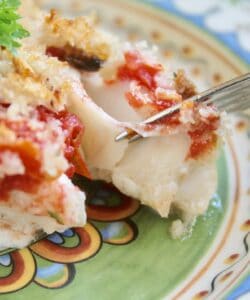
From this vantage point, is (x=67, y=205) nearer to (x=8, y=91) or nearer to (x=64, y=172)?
(x=64, y=172)

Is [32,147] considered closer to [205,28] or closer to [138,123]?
[138,123]

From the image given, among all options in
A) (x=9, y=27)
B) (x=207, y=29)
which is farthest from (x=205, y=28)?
(x=9, y=27)

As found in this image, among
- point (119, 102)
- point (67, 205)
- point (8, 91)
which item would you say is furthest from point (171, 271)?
point (8, 91)

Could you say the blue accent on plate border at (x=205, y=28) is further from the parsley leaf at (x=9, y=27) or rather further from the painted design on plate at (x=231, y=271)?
the parsley leaf at (x=9, y=27)

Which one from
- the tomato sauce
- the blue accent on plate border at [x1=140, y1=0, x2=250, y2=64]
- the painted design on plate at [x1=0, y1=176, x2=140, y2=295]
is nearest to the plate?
the painted design on plate at [x1=0, y1=176, x2=140, y2=295]

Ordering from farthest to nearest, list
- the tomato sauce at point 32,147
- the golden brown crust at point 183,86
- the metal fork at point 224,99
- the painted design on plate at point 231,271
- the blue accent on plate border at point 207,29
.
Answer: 1. the blue accent on plate border at point 207,29
2. the golden brown crust at point 183,86
3. the metal fork at point 224,99
4. the painted design on plate at point 231,271
5. the tomato sauce at point 32,147

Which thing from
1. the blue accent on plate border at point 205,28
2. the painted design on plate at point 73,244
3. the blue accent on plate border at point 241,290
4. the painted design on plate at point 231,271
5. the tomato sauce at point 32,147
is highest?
the blue accent on plate border at point 205,28

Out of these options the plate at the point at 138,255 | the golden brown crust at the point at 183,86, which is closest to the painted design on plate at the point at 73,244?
the plate at the point at 138,255
